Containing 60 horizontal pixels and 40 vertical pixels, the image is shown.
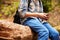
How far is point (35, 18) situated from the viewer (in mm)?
3340

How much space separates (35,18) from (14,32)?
1.27 ft

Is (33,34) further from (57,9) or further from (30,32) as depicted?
(57,9)

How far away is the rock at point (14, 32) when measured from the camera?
10.5 feet

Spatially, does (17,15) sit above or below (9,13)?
above

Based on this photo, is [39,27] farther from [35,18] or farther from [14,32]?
[14,32]

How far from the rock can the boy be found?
4.4 inches

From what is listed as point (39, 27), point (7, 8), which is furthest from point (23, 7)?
point (7, 8)

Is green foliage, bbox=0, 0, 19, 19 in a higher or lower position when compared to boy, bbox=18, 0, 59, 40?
lower

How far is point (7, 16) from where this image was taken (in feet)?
21.6

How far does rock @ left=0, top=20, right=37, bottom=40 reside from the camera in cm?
321

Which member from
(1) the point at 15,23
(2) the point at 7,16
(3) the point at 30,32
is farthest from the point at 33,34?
(2) the point at 7,16

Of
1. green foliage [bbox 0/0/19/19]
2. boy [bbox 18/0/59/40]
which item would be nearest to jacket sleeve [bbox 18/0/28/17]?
boy [bbox 18/0/59/40]

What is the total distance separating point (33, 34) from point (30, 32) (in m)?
0.10

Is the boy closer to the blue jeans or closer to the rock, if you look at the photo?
the blue jeans
